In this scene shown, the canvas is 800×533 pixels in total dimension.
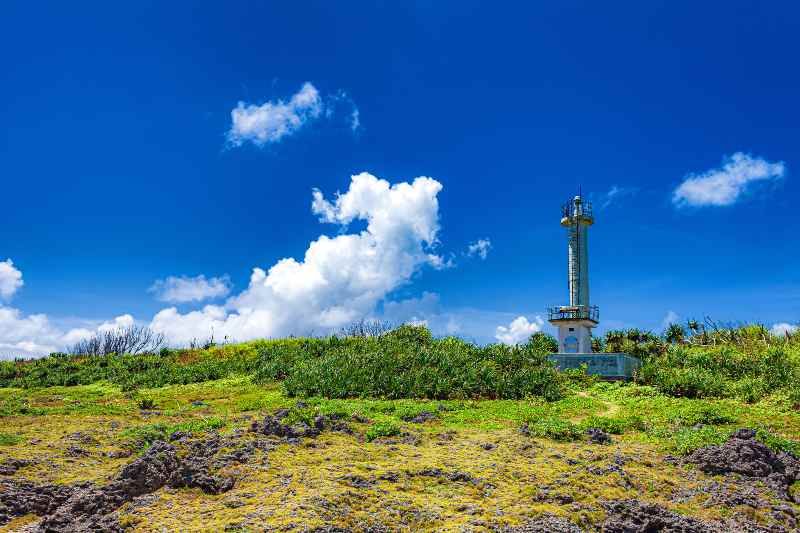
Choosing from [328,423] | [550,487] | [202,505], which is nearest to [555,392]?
[328,423]

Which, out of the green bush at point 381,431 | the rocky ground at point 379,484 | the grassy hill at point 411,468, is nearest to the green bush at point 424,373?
the grassy hill at point 411,468

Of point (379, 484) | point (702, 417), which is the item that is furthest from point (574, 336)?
point (379, 484)

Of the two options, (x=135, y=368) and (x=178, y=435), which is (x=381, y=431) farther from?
(x=135, y=368)

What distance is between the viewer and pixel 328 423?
33.1ft

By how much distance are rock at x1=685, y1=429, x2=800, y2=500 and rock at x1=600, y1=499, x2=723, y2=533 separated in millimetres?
2040

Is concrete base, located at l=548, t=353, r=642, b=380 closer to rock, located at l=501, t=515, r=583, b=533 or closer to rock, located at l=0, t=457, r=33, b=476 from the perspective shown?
rock, located at l=501, t=515, r=583, b=533

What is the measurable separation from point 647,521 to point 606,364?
16923mm

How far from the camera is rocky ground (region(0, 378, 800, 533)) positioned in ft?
20.1

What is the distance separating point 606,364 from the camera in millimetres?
22031

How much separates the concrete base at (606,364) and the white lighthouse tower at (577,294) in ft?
22.2

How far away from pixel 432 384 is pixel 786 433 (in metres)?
10.1

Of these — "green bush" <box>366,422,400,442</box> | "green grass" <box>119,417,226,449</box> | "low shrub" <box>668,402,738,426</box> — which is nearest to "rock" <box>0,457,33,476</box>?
"green grass" <box>119,417,226,449</box>

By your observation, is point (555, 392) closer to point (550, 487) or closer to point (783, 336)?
point (550, 487)

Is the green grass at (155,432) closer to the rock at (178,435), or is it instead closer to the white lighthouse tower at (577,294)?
the rock at (178,435)
